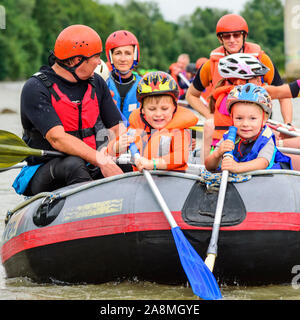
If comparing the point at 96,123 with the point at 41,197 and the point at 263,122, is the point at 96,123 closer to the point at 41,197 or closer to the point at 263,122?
the point at 41,197

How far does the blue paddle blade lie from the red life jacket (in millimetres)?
1352

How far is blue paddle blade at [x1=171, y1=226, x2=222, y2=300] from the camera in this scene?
3.82 metres

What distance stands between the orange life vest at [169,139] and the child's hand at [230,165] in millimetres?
348

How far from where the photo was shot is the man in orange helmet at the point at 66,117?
480 cm

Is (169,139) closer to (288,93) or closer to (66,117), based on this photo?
(66,117)

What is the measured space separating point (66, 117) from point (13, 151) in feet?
1.42

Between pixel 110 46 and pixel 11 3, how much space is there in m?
54.9

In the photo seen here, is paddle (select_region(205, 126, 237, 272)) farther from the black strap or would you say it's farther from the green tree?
the green tree

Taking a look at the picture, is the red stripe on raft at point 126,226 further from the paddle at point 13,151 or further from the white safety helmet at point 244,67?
the white safety helmet at point 244,67

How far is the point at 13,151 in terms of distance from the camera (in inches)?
189

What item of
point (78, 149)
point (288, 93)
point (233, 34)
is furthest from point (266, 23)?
point (78, 149)

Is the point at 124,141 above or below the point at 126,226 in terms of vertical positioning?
above

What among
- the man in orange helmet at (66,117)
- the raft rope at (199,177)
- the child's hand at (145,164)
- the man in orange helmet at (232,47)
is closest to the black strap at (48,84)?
the man in orange helmet at (66,117)
